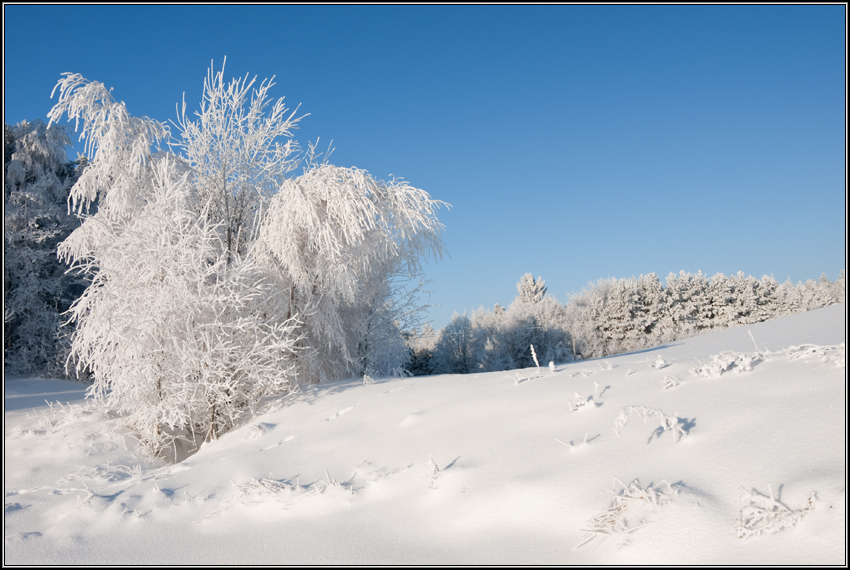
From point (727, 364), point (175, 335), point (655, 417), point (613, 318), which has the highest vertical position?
point (613, 318)

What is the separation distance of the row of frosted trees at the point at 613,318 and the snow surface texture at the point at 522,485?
18.2 metres

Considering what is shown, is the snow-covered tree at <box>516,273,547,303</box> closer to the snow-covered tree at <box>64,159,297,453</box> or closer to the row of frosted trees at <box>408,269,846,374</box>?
the row of frosted trees at <box>408,269,846,374</box>

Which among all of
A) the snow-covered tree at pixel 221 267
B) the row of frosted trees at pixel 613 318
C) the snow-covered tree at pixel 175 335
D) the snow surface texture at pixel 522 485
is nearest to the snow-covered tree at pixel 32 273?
the snow-covered tree at pixel 221 267

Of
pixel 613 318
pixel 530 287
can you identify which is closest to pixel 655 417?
pixel 613 318

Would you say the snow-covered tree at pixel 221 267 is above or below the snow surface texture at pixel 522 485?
above

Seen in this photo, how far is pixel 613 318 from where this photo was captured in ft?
84.6

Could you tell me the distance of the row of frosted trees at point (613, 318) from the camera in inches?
912

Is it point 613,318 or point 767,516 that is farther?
point 613,318

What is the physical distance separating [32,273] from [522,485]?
16.8m

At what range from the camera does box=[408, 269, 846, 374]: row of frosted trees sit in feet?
76.0

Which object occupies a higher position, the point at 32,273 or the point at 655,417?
the point at 32,273

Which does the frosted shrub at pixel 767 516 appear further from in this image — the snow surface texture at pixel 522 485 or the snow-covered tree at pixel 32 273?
the snow-covered tree at pixel 32 273

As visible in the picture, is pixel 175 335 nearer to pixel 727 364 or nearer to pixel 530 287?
pixel 727 364

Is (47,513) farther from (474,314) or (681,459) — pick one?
(474,314)
